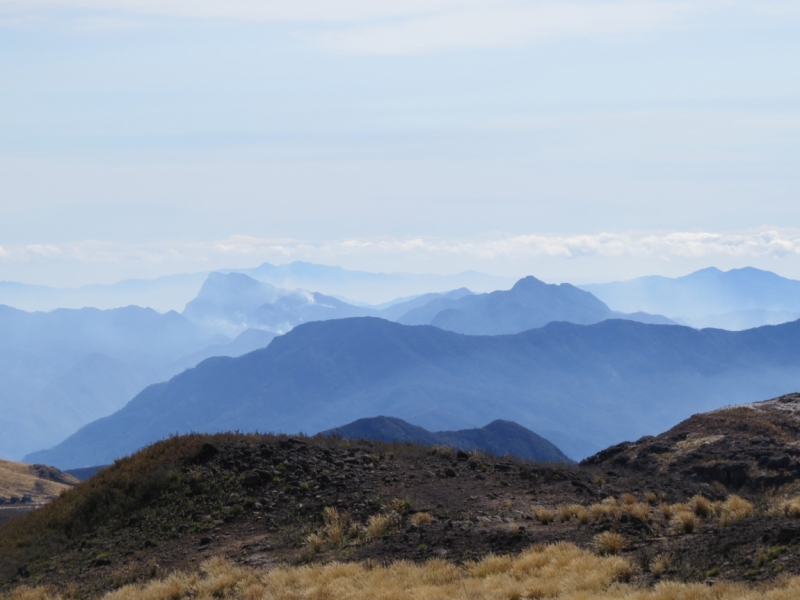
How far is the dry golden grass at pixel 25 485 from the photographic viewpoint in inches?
3302

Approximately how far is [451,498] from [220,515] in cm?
672

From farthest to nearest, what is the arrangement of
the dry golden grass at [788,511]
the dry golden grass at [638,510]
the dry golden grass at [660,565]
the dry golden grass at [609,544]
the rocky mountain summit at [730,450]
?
1. the rocky mountain summit at [730,450]
2. the dry golden grass at [638,510]
3. the dry golden grass at [788,511]
4. the dry golden grass at [609,544]
5. the dry golden grass at [660,565]

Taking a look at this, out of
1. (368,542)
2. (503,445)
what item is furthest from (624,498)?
(503,445)

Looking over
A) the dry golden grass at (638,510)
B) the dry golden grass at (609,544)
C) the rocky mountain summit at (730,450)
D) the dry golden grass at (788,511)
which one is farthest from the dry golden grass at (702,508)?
the rocky mountain summit at (730,450)

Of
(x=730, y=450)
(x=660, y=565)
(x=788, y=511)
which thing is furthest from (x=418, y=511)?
(x=730, y=450)

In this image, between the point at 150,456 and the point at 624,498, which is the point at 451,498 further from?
the point at 150,456

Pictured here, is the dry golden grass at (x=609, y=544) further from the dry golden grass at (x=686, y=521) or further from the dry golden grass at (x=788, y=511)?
the dry golden grass at (x=788, y=511)

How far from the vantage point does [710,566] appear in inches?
569

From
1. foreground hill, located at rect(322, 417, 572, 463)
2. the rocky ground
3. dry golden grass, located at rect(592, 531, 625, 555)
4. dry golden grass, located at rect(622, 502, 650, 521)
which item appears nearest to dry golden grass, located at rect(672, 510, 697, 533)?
the rocky ground

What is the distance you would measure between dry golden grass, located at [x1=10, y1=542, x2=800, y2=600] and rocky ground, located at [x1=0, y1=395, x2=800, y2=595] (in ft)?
2.60

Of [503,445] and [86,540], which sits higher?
[86,540]

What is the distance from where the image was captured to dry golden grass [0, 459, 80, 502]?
83875mm

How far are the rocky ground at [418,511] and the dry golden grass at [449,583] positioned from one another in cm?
79

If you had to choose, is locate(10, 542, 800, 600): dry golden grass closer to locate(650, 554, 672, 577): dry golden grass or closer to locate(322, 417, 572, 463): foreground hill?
locate(650, 554, 672, 577): dry golden grass
